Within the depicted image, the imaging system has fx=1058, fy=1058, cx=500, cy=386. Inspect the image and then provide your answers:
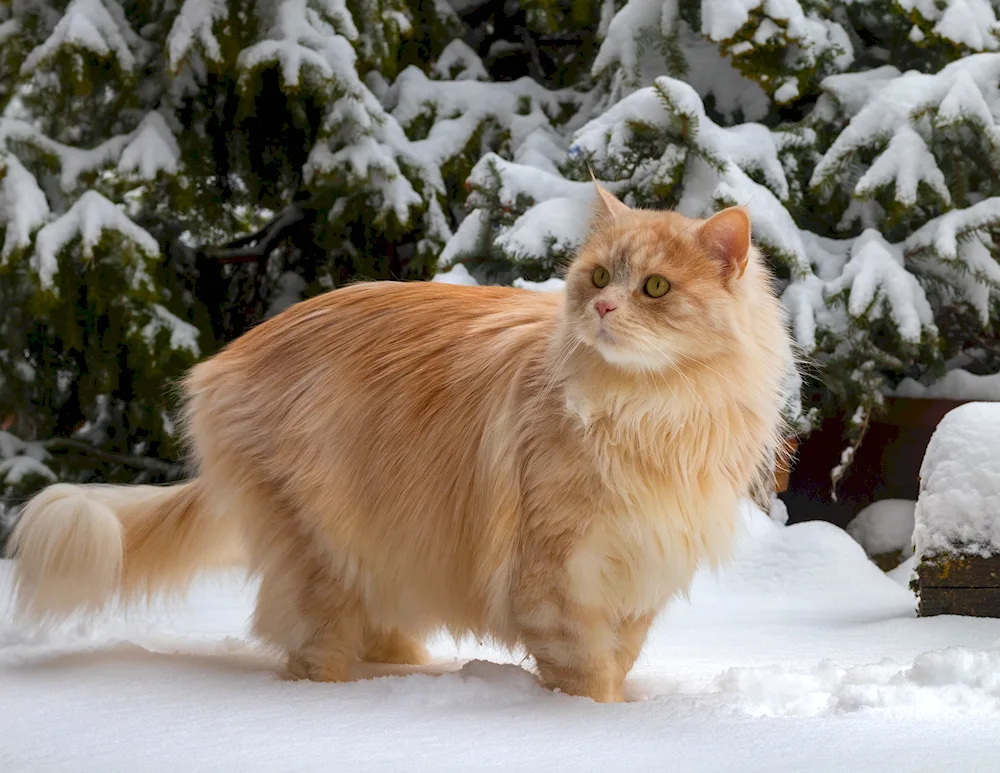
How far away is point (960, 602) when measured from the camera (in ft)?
9.30

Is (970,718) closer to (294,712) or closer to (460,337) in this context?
(294,712)

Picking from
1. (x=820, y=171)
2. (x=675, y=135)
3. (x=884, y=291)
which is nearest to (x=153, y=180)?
(x=675, y=135)

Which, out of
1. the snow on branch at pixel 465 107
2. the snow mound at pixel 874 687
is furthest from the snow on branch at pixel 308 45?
the snow mound at pixel 874 687

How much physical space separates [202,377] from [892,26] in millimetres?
3180

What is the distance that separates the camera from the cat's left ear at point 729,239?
6.52 ft

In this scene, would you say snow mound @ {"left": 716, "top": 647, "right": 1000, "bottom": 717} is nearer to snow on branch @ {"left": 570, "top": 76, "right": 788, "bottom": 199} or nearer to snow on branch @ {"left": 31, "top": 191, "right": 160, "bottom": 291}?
snow on branch @ {"left": 570, "top": 76, "right": 788, "bottom": 199}

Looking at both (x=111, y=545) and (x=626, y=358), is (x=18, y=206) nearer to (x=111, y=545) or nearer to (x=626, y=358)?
(x=111, y=545)

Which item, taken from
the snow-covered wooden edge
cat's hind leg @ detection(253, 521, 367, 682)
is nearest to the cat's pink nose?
cat's hind leg @ detection(253, 521, 367, 682)

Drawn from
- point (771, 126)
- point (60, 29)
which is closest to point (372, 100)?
point (60, 29)

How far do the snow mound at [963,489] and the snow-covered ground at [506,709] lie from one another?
213 millimetres

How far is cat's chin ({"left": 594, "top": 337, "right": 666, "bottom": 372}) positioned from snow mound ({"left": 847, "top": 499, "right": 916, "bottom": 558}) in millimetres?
2653

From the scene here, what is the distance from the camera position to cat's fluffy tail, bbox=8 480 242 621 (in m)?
2.34

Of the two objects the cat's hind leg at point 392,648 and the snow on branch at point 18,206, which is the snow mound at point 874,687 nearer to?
the cat's hind leg at point 392,648

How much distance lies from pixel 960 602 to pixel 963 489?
0.31 meters
